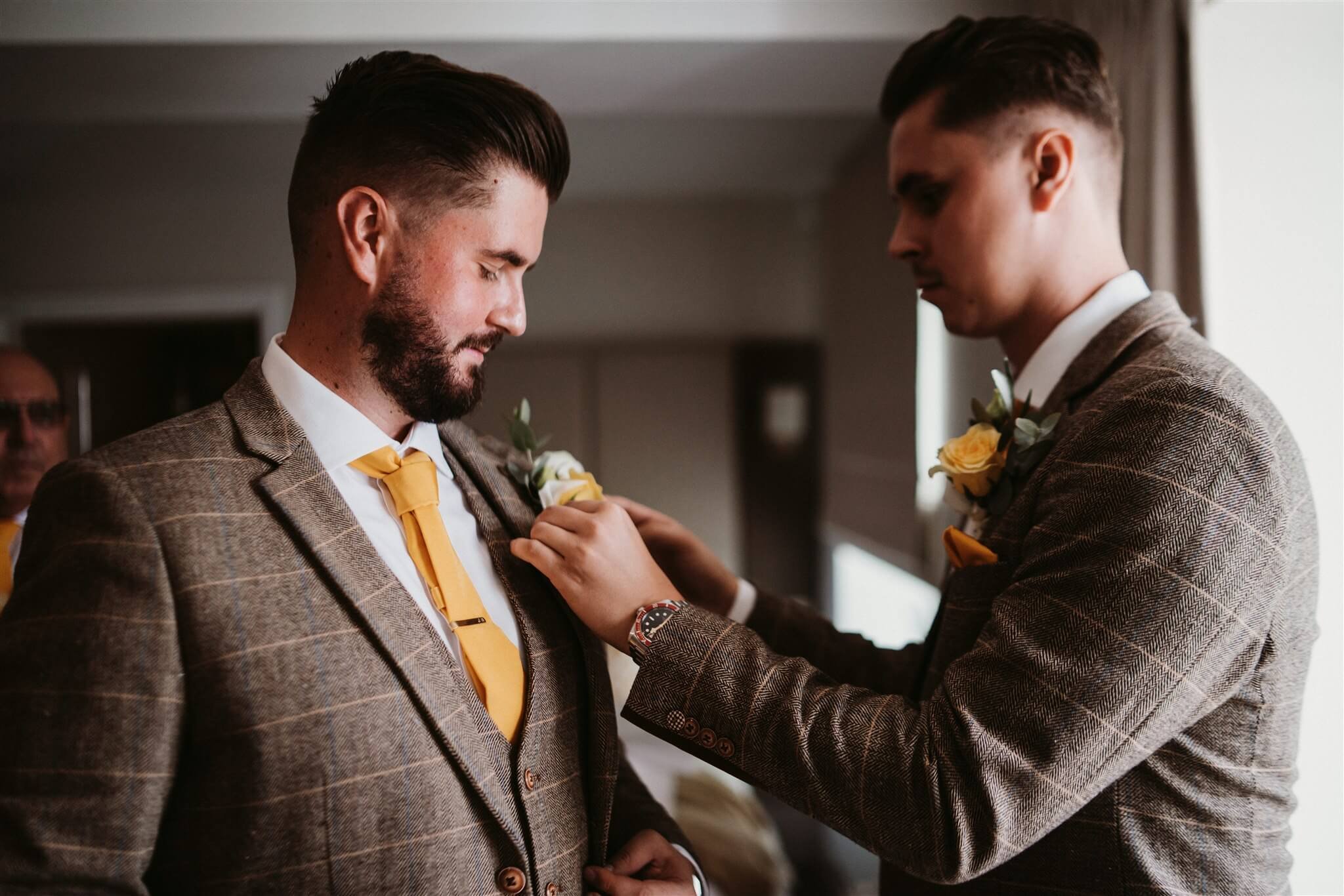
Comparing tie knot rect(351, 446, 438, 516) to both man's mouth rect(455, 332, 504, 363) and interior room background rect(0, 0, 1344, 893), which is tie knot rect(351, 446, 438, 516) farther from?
interior room background rect(0, 0, 1344, 893)

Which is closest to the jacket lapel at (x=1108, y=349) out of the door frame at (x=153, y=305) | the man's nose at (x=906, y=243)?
the man's nose at (x=906, y=243)

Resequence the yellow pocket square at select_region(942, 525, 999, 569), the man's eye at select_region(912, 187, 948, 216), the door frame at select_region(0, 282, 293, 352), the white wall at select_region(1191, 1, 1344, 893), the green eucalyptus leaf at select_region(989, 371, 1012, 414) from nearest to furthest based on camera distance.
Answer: the yellow pocket square at select_region(942, 525, 999, 569)
the green eucalyptus leaf at select_region(989, 371, 1012, 414)
the man's eye at select_region(912, 187, 948, 216)
the white wall at select_region(1191, 1, 1344, 893)
the door frame at select_region(0, 282, 293, 352)

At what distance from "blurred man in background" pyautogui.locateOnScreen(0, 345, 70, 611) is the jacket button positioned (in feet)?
3.49

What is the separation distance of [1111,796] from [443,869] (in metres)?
0.73

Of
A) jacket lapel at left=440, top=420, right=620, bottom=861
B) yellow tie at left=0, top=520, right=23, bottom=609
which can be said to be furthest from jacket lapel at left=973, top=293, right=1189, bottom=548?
yellow tie at left=0, top=520, right=23, bottom=609

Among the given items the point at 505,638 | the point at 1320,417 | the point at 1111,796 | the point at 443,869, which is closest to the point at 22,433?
the point at 505,638

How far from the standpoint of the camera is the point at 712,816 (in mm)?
2764

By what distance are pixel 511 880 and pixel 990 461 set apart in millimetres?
768

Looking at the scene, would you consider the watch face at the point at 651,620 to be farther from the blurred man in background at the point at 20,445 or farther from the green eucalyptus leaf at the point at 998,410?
the blurred man in background at the point at 20,445

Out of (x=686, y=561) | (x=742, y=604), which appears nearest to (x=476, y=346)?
(x=686, y=561)

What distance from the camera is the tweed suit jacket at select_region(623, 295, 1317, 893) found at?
90cm

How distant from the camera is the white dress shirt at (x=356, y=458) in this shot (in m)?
1.00

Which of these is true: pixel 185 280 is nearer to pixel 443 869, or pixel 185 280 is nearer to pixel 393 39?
pixel 393 39

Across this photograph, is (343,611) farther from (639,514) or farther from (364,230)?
(639,514)
